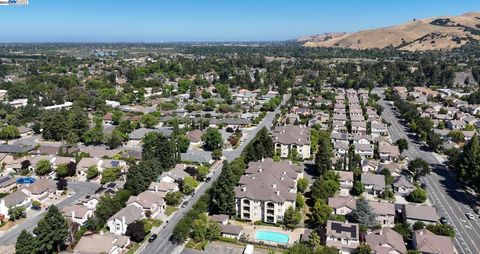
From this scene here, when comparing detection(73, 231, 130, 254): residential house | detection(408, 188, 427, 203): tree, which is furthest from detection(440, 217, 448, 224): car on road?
detection(73, 231, 130, 254): residential house

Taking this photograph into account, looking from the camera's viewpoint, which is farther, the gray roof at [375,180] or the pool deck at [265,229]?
the gray roof at [375,180]

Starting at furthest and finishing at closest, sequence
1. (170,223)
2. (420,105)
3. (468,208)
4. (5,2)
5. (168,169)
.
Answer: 1. (420,105)
2. (5,2)
3. (168,169)
4. (468,208)
5. (170,223)

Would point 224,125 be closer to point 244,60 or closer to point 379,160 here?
point 379,160

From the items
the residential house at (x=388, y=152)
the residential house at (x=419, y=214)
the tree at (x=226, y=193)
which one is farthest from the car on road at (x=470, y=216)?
the tree at (x=226, y=193)

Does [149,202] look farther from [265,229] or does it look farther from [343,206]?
[343,206]

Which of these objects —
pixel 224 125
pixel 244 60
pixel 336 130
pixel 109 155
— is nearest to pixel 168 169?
pixel 109 155

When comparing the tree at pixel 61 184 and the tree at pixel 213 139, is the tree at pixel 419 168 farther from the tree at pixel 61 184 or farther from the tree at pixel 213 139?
the tree at pixel 61 184
